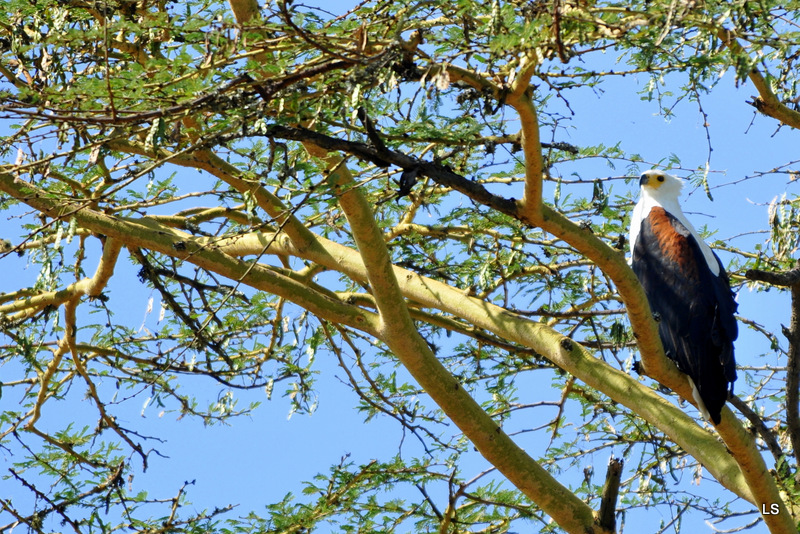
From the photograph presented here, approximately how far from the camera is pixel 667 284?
14.4ft

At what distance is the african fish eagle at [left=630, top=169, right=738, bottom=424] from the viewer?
157 inches

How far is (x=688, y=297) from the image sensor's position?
4262 mm

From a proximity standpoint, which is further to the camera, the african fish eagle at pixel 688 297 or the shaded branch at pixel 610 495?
the african fish eagle at pixel 688 297

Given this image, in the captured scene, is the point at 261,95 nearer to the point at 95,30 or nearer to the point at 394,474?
the point at 95,30

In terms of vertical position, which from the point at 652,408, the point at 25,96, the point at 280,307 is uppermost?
the point at 280,307

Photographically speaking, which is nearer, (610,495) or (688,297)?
(610,495)

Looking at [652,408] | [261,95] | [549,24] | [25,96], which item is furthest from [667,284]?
[25,96]

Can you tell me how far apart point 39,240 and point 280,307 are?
1.27m

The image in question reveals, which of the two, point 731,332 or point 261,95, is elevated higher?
point 731,332

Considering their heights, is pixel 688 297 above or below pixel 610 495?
Answer: above

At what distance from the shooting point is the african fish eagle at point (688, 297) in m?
4.00

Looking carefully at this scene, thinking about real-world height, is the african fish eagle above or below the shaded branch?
above

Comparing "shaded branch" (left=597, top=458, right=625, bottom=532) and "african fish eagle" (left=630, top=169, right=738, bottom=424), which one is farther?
"african fish eagle" (left=630, top=169, right=738, bottom=424)

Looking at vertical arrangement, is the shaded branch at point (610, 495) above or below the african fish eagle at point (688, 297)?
below
